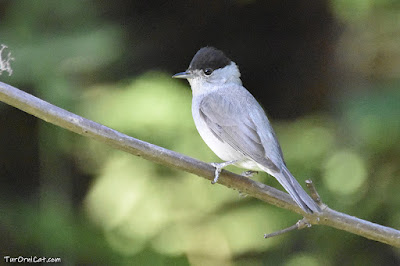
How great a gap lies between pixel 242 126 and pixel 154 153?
41.9 inches

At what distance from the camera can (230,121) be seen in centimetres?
343

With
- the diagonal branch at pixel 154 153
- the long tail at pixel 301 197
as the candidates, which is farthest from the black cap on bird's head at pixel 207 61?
the diagonal branch at pixel 154 153

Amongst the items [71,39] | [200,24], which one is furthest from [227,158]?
[200,24]

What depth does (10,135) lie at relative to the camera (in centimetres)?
491

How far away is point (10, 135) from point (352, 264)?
113 inches

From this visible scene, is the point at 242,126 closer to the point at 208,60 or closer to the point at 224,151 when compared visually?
the point at 224,151

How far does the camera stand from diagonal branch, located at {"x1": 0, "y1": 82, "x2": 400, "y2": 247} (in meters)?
2.36

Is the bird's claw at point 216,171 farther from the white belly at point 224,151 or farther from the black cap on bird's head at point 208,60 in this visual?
the black cap on bird's head at point 208,60

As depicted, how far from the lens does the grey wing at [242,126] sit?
3.17 m

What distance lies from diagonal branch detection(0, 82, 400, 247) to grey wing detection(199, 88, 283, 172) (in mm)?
390

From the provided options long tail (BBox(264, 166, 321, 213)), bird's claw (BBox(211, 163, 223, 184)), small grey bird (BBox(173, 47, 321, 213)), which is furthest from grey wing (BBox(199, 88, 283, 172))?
bird's claw (BBox(211, 163, 223, 184))

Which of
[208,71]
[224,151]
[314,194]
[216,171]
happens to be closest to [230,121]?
[224,151]

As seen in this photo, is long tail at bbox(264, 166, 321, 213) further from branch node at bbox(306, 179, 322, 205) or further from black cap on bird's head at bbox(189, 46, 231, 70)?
black cap on bird's head at bbox(189, 46, 231, 70)

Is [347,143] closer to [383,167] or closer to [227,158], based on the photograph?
[383,167]
